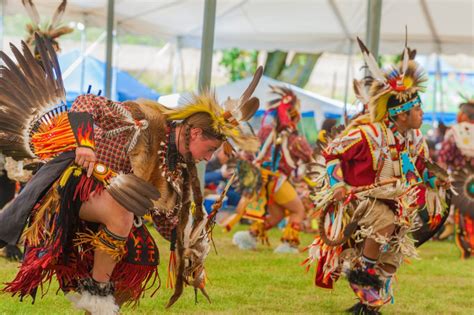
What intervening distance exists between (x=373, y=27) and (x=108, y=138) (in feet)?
13.7

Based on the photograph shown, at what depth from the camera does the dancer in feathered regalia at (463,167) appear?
898 cm

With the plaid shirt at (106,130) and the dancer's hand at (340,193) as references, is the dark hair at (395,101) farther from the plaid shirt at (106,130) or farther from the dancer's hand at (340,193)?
the plaid shirt at (106,130)

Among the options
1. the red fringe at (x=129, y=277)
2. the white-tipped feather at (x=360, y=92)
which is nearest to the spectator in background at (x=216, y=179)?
the white-tipped feather at (x=360, y=92)

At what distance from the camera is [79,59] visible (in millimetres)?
12641

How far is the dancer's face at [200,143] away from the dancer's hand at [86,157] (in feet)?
1.58

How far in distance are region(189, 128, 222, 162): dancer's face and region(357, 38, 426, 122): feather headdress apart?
1.88 meters

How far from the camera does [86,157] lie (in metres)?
3.79

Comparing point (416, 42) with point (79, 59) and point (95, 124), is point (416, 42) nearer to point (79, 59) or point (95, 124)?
point (79, 59)

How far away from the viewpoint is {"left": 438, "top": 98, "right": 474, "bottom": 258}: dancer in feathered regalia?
8.98 metres

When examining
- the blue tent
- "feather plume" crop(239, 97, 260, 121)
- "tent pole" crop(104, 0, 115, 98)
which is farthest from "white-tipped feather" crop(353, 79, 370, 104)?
the blue tent

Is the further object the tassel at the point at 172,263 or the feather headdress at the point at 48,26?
the feather headdress at the point at 48,26

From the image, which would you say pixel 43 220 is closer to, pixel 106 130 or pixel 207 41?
pixel 106 130

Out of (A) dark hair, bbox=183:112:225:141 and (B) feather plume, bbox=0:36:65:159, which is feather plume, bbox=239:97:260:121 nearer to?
(A) dark hair, bbox=183:112:225:141

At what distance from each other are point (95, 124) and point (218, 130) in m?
0.57
